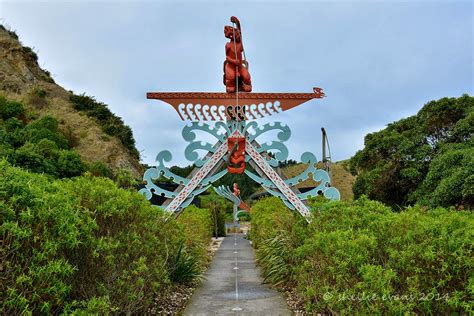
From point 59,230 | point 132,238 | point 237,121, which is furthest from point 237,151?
point 59,230

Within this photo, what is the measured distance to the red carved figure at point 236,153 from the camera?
739 centimetres

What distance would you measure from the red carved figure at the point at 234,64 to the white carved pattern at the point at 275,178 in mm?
1028

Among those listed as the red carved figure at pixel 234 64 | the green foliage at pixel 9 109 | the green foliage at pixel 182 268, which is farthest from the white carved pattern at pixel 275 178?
the green foliage at pixel 9 109

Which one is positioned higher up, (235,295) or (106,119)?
(106,119)

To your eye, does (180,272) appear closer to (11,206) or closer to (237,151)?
(237,151)

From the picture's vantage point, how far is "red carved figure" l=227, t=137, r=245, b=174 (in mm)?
7387

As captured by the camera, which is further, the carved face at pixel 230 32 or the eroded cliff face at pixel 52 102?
the eroded cliff face at pixel 52 102

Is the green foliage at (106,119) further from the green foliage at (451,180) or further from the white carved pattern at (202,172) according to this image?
the white carved pattern at (202,172)

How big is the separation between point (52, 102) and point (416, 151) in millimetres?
27716

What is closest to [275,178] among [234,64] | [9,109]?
[234,64]

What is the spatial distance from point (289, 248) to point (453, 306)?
4293 millimetres

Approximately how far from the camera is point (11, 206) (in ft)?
9.30

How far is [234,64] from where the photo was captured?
7629 millimetres

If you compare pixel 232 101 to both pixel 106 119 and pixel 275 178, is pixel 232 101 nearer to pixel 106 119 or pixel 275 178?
pixel 275 178
